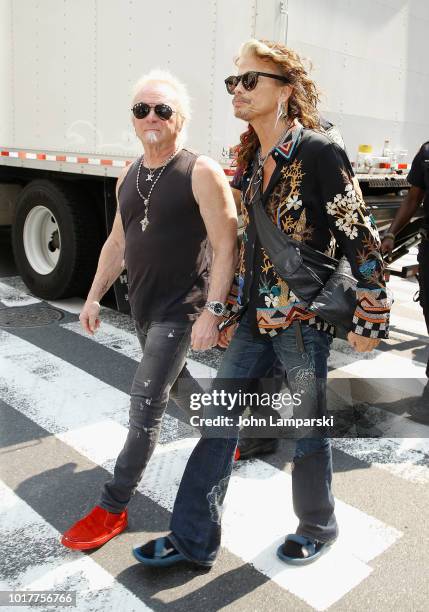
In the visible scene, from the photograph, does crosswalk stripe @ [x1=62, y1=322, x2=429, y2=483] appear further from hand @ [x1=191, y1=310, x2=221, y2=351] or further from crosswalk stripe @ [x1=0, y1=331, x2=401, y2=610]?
hand @ [x1=191, y1=310, x2=221, y2=351]

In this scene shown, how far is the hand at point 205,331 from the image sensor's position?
272 cm

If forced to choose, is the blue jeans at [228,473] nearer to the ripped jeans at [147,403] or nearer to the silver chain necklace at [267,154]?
the ripped jeans at [147,403]

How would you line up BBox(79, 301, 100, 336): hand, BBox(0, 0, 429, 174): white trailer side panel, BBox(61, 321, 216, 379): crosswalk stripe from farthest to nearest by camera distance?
BBox(61, 321, 216, 379): crosswalk stripe
BBox(0, 0, 429, 174): white trailer side panel
BBox(79, 301, 100, 336): hand

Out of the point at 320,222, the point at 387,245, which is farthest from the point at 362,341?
the point at 387,245

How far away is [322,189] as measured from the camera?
2420mm

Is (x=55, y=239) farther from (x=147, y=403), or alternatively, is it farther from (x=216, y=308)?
(x=216, y=308)

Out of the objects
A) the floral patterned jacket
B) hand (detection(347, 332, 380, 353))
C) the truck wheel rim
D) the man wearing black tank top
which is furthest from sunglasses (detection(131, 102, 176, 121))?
the truck wheel rim

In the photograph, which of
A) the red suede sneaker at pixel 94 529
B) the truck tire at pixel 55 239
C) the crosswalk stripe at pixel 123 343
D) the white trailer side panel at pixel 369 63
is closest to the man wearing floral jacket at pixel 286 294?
the red suede sneaker at pixel 94 529

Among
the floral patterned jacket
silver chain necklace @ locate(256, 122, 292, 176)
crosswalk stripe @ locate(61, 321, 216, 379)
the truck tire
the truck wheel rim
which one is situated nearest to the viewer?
the floral patterned jacket

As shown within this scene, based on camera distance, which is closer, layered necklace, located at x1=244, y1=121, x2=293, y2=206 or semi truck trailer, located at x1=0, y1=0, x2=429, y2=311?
layered necklace, located at x1=244, y1=121, x2=293, y2=206

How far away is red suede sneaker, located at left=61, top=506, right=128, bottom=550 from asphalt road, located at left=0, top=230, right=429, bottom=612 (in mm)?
42

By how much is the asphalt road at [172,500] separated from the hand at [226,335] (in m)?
0.92

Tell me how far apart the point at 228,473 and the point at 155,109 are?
1.57 m

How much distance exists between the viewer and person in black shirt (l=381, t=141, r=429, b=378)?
4.52 meters
